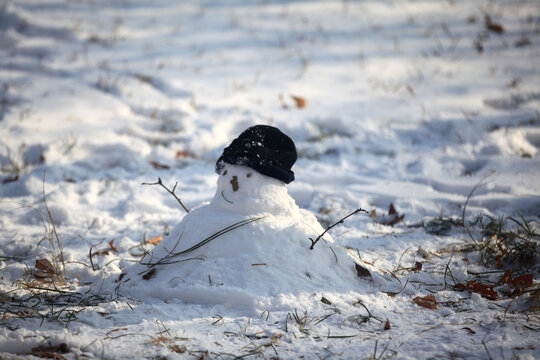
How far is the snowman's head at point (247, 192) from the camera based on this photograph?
2.29 m

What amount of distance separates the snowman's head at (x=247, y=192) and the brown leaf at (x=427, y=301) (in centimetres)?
91

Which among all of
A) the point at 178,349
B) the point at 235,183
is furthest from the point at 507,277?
the point at 178,349

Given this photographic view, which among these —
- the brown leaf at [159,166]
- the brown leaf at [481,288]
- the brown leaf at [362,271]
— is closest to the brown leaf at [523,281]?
the brown leaf at [481,288]

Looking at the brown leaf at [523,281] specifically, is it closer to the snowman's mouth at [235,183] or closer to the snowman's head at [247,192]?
the snowman's head at [247,192]

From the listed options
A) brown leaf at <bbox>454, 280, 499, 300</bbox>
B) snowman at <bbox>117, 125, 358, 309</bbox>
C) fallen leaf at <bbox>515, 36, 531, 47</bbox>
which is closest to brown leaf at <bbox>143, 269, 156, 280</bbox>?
snowman at <bbox>117, 125, 358, 309</bbox>

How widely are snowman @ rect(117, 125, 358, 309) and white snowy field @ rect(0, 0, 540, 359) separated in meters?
0.04

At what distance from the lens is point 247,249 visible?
7.38 ft

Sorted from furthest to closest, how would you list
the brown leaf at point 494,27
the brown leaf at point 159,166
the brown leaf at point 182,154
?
1. the brown leaf at point 494,27
2. the brown leaf at point 182,154
3. the brown leaf at point 159,166

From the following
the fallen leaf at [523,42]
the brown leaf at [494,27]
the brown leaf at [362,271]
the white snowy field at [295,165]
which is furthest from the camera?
the brown leaf at [494,27]

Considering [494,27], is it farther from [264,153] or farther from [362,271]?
[264,153]

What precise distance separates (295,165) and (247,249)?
104 inches

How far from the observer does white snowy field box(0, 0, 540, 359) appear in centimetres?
203

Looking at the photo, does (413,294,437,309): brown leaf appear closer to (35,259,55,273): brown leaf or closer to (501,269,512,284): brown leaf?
(501,269,512,284): brown leaf

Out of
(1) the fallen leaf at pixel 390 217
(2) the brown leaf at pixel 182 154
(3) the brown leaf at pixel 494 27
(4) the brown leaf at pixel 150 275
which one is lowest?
(1) the fallen leaf at pixel 390 217
